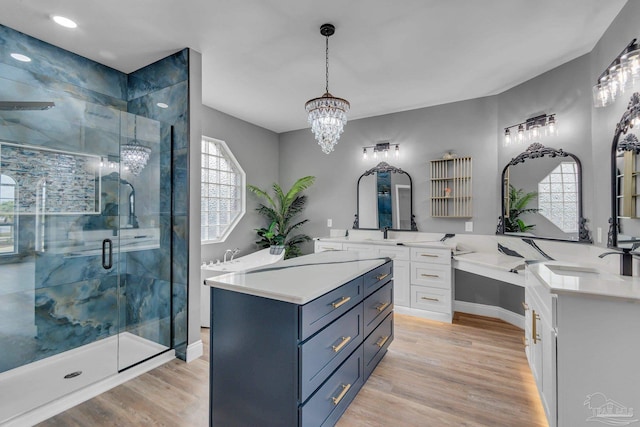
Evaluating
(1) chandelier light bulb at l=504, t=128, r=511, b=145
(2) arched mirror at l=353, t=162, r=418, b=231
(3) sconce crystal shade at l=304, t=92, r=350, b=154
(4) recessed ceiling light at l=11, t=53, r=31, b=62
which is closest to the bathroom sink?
(1) chandelier light bulb at l=504, t=128, r=511, b=145

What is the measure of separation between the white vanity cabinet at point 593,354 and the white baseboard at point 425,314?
194 cm

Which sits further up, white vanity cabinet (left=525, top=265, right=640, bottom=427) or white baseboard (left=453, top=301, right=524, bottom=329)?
white vanity cabinet (left=525, top=265, right=640, bottom=427)

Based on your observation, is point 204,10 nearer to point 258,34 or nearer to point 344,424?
point 258,34

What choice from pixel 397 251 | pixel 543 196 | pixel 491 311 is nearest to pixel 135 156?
pixel 397 251

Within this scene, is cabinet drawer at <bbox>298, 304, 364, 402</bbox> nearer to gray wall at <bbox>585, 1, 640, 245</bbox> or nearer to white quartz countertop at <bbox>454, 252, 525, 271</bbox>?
white quartz countertop at <bbox>454, 252, 525, 271</bbox>

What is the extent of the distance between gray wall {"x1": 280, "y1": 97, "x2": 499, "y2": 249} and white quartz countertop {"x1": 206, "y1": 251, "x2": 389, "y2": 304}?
6.88 ft

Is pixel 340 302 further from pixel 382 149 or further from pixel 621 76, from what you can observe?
pixel 382 149

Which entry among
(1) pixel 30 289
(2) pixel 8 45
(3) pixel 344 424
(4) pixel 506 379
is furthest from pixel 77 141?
(4) pixel 506 379

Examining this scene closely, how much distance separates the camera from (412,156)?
428cm

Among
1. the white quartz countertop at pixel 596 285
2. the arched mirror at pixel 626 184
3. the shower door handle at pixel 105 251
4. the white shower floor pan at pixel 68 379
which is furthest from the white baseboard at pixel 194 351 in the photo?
the arched mirror at pixel 626 184

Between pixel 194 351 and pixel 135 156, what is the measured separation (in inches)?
76.6

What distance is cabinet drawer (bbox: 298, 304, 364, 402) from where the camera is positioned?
147 cm

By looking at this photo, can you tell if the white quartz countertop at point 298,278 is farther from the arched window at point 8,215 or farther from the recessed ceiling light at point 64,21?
the recessed ceiling light at point 64,21

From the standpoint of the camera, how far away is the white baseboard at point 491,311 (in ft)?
11.1
